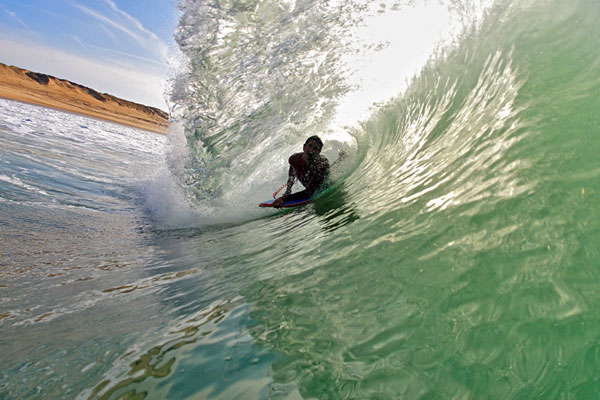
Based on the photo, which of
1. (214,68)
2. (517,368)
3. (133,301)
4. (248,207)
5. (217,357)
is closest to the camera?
(517,368)

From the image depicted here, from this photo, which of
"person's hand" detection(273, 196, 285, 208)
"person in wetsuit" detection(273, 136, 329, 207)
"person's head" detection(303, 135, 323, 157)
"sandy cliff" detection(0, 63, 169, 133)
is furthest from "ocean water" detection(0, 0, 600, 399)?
"sandy cliff" detection(0, 63, 169, 133)

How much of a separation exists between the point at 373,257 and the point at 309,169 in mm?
3758

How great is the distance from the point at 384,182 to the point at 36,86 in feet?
230

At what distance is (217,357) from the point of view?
123 cm

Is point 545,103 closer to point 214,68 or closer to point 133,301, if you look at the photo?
point 133,301

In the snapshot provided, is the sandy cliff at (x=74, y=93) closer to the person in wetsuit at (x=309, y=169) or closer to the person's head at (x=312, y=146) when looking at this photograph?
the person in wetsuit at (x=309, y=169)

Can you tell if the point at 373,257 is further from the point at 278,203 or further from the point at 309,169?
the point at 309,169

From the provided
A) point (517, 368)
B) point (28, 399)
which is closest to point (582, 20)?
point (517, 368)

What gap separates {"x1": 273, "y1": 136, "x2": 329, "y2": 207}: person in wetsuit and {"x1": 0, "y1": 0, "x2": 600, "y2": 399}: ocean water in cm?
54

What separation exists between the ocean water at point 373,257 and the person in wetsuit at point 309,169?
1.78 ft

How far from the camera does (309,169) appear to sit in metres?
5.55

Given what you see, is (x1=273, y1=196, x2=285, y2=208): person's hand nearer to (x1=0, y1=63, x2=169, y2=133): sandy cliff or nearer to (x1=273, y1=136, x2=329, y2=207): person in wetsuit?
(x1=273, y1=136, x2=329, y2=207): person in wetsuit

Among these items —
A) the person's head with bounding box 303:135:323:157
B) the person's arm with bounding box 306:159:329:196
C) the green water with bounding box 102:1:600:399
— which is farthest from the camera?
the person's arm with bounding box 306:159:329:196

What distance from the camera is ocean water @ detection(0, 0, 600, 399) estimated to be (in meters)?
1.07
